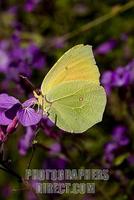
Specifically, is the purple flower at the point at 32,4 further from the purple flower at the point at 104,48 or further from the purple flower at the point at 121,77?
the purple flower at the point at 121,77

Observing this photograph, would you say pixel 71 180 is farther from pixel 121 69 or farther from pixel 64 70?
pixel 121 69

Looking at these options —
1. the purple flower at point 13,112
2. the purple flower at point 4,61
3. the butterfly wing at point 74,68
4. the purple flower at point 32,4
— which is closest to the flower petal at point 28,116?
the purple flower at point 13,112

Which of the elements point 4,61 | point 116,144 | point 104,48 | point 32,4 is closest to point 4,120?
point 116,144

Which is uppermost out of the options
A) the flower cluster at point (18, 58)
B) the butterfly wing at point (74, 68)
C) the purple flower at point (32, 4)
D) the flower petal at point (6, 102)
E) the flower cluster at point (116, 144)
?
the purple flower at point (32, 4)

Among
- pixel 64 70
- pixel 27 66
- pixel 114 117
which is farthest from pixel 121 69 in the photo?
pixel 64 70

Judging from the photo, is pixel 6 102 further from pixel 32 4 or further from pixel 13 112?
pixel 32 4

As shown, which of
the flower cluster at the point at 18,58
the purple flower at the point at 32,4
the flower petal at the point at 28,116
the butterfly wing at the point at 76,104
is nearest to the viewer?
the flower petal at the point at 28,116
